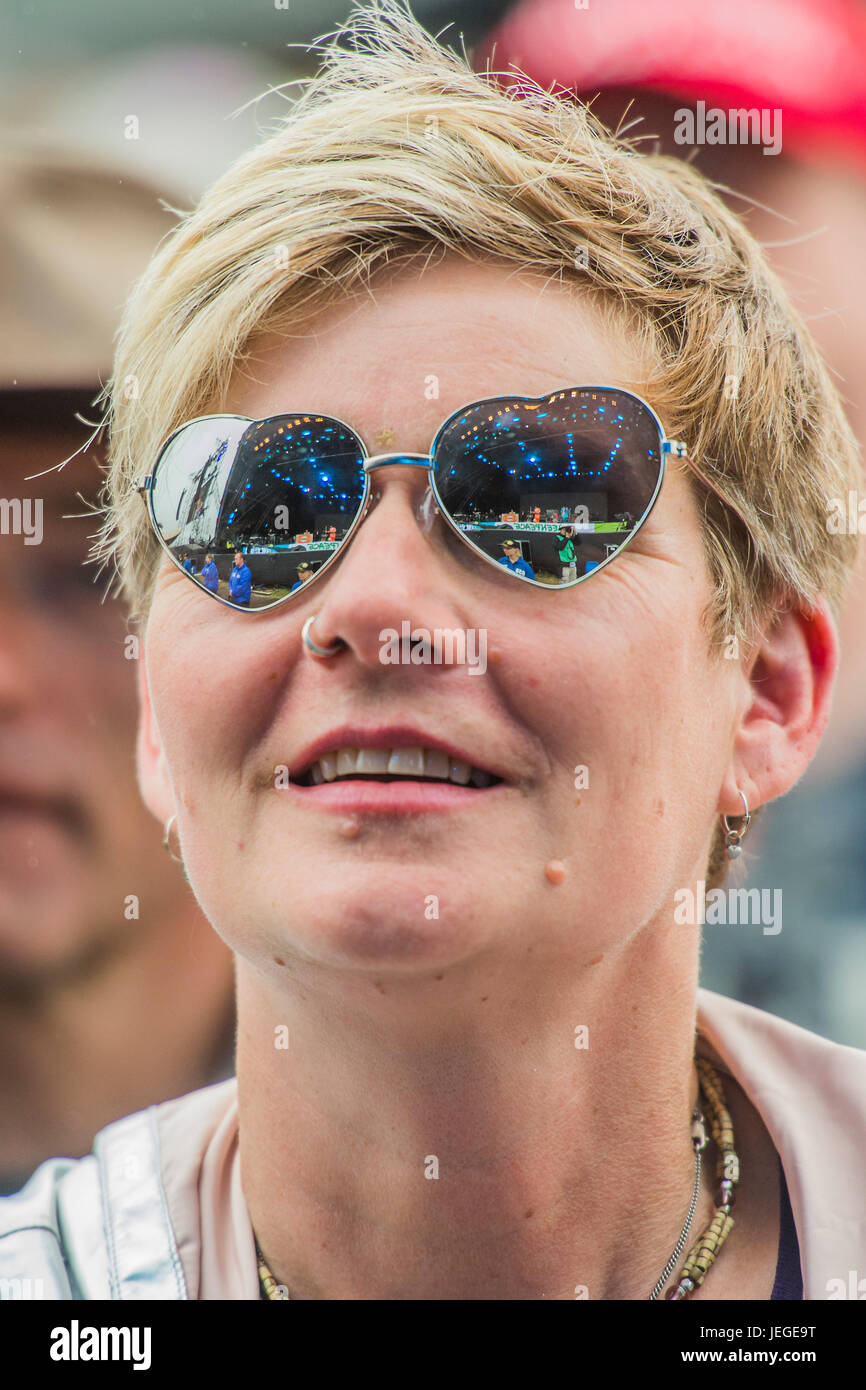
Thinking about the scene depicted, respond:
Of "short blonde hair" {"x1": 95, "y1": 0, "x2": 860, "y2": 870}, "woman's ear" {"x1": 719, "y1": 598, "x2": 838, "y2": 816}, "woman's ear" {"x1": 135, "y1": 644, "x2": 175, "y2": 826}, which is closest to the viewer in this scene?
"short blonde hair" {"x1": 95, "y1": 0, "x2": 860, "y2": 870}

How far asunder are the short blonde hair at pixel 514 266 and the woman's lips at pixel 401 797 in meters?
0.44

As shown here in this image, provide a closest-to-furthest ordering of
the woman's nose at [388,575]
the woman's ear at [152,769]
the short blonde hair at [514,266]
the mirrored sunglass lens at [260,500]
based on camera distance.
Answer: the woman's nose at [388,575] < the mirrored sunglass lens at [260,500] < the short blonde hair at [514,266] < the woman's ear at [152,769]

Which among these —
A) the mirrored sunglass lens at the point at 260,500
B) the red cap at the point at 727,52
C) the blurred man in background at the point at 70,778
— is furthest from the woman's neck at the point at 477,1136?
the red cap at the point at 727,52

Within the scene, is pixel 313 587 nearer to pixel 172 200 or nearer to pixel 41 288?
pixel 172 200

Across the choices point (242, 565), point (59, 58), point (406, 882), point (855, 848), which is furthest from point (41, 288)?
point (855, 848)

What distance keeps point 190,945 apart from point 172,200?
1656 mm

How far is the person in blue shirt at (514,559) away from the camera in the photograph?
1312 mm

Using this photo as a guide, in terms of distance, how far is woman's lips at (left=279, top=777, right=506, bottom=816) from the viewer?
1.25 metres

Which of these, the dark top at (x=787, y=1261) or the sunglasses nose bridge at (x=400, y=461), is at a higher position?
the sunglasses nose bridge at (x=400, y=461)

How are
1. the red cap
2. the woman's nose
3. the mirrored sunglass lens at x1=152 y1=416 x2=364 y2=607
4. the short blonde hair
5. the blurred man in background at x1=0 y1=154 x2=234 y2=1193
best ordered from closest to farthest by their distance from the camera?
the woman's nose
the mirrored sunglass lens at x1=152 y1=416 x2=364 y2=607
the short blonde hair
the red cap
the blurred man in background at x1=0 y1=154 x2=234 y2=1193

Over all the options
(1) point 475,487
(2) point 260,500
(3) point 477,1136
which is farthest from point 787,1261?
(2) point 260,500

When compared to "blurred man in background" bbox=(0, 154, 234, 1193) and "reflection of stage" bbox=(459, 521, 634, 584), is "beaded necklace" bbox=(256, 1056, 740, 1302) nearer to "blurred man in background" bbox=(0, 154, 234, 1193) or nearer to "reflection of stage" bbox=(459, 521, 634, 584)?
"reflection of stage" bbox=(459, 521, 634, 584)

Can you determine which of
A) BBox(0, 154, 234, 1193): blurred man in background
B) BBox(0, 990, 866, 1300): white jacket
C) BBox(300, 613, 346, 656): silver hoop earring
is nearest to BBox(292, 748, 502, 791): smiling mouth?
BBox(300, 613, 346, 656): silver hoop earring

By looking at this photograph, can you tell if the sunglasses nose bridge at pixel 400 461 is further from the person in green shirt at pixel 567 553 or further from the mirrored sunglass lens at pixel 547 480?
the person in green shirt at pixel 567 553
